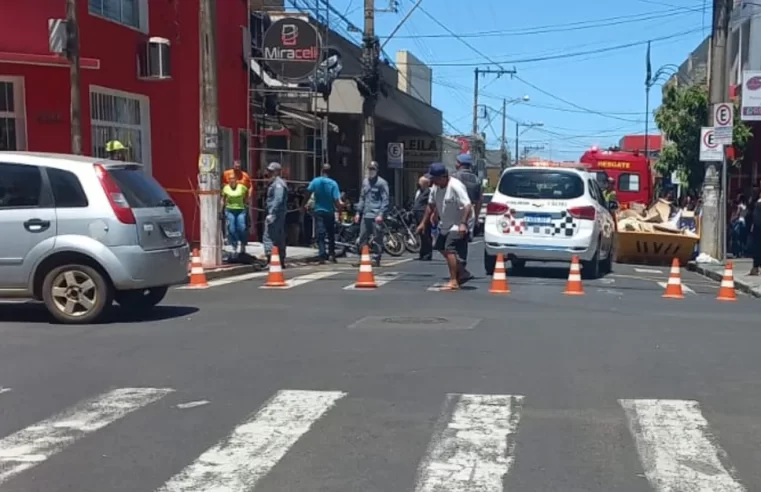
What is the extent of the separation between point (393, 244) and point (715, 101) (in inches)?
295

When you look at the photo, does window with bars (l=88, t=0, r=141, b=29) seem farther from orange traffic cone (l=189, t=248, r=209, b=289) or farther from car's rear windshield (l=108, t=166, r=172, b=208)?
car's rear windshield (l=108, t=166, r=172, b=208)

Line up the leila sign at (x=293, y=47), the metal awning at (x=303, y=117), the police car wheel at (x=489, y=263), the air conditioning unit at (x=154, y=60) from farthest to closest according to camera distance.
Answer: the metal awning at (x=303, y=117), the leila sign at (x=293, y=47), the air conditioning unit at (x=154, y=60), the police car wheel at (x=489, y=263)

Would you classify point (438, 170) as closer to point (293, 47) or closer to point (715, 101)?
point (293, 47)

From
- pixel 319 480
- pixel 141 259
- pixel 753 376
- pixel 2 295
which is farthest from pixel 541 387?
pixel 2 295

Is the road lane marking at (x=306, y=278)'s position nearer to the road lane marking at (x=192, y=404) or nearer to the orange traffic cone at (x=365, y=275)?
the orange traffic cone at (x=365, y=275)

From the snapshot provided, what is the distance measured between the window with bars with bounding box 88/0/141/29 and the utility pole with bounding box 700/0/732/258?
11934 millimetres

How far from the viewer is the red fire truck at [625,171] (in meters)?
32.4

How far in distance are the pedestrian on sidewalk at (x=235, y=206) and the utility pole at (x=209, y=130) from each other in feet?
2.19

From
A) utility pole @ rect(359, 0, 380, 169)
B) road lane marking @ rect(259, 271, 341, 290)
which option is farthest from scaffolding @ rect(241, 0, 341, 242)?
road lane marking @ rect(259, 271, 341, 290)

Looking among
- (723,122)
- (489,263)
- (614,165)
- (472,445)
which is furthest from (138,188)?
(614,165)

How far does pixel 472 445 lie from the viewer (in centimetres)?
565

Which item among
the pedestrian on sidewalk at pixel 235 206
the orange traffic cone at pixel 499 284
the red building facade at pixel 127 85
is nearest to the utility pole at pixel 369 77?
the red building facade at pixel 127 85

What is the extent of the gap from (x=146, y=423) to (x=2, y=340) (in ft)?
11.5

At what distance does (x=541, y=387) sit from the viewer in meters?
7.18
